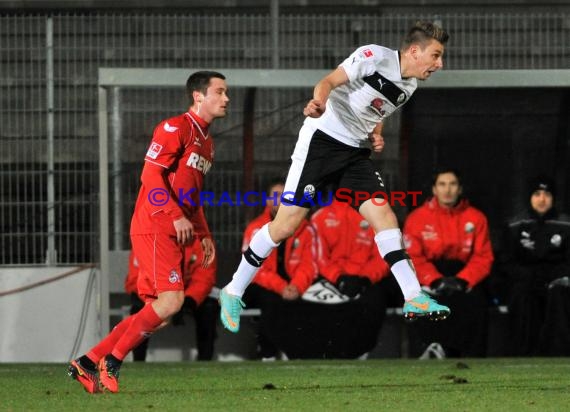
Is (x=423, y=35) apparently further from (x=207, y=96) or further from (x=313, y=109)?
(x=207, y=96)

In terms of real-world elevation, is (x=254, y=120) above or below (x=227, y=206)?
above

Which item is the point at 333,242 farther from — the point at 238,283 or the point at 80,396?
the point at 80,396

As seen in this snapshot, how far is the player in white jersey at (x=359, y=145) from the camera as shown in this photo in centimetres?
698

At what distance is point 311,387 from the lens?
276 inches

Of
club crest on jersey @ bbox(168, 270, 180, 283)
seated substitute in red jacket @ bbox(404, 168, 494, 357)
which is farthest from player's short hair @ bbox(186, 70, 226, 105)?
seated substitute in red jacket @ bbox(404, 168, 494, 357)

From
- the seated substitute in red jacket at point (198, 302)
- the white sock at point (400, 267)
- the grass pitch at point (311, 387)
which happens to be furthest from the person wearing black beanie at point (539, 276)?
the white sock at point (400, 267)

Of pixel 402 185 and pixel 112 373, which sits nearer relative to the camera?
pixel 112 373

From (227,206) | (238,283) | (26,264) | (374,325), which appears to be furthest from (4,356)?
(238,283)

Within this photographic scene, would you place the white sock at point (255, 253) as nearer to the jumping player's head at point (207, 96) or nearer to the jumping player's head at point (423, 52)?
the jumping player's head at point (207, 96)

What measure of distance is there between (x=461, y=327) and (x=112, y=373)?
4055 mm

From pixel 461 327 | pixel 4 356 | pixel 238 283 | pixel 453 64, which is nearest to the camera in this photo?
pixel 238 283

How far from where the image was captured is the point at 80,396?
6.66m


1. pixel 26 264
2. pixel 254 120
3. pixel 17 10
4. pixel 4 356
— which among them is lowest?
pixel 4 356

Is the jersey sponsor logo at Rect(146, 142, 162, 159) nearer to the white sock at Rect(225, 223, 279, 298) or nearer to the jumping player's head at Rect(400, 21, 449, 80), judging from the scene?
the white sock at Rect(225, 223, 279, 298)
